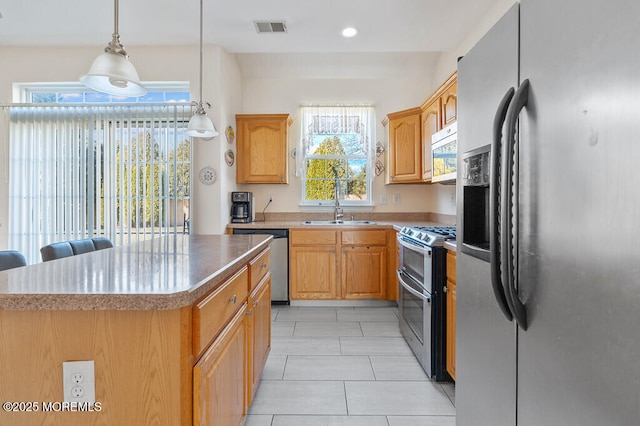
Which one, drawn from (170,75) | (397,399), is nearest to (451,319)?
(397,399)

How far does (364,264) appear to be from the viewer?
377 cm

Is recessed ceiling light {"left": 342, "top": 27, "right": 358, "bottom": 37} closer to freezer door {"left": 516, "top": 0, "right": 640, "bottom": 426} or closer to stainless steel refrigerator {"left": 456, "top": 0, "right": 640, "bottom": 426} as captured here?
stainless steel refrigerator {"left": 456, "top": 0, "right": 640, "bottom": 426}

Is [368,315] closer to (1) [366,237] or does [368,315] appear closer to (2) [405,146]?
(1) [366,237]

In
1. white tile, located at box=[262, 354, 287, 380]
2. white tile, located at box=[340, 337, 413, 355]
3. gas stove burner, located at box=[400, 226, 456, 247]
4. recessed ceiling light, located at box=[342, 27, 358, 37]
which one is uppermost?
recessed ceiling light, located at box=[342, 27, 358, 37]

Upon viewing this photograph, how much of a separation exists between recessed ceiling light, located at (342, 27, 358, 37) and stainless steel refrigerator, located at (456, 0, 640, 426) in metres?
2.24

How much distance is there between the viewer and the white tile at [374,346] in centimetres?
262

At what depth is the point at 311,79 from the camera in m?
4.39

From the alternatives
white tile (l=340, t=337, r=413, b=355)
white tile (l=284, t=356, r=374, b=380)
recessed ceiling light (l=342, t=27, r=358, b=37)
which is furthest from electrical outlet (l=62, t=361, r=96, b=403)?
recessed ceiling light (l=342, t=27, r=358, b=37)

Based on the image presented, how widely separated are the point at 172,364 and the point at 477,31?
337 centimetres

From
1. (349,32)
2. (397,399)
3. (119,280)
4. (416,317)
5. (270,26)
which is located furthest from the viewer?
(349,32)

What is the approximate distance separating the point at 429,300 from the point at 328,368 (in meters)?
0.83

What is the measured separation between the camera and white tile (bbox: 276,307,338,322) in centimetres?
339

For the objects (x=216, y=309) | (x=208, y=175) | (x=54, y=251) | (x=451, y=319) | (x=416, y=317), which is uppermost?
(x=208, y=175)

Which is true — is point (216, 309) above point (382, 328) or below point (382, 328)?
above
